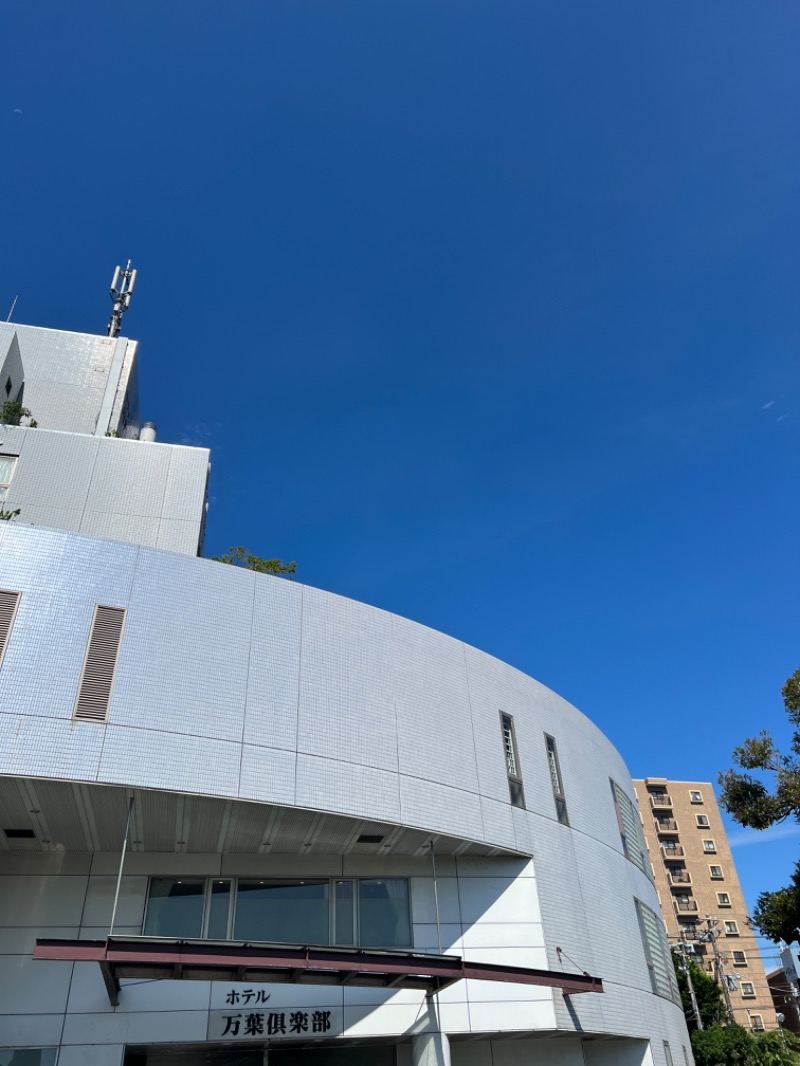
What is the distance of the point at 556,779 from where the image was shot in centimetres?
1722

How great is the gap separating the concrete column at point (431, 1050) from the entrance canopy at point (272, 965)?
94 cm

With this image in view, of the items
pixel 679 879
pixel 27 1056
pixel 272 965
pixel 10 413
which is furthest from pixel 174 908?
pixel 679 879

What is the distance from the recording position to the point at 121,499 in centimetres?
2006

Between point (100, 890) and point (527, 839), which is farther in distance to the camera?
point (527, 839)

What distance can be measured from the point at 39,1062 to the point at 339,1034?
15.6ft

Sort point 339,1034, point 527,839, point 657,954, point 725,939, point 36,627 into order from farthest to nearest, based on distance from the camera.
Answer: point 725,939, point 657,954, point 527,839, point 339,1034, point 36,627

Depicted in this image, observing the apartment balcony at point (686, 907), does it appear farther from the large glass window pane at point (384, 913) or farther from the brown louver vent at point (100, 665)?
the brown louver vent at point (100, 665)

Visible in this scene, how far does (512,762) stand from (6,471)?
47.8 ft

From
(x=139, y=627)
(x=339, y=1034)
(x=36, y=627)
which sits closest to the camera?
(x=36, y=627)

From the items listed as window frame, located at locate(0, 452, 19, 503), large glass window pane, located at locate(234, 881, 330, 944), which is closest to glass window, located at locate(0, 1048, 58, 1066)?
large glass window pane, located at locate(234, 881, 330, 944)

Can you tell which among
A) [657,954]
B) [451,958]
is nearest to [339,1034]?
[451,958]

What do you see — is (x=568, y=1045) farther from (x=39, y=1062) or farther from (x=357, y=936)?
(x=39, y=1062)

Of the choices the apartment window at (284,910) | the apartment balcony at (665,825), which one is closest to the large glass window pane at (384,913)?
the apartment window at (284,910)

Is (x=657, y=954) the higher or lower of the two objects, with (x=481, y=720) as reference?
lower
